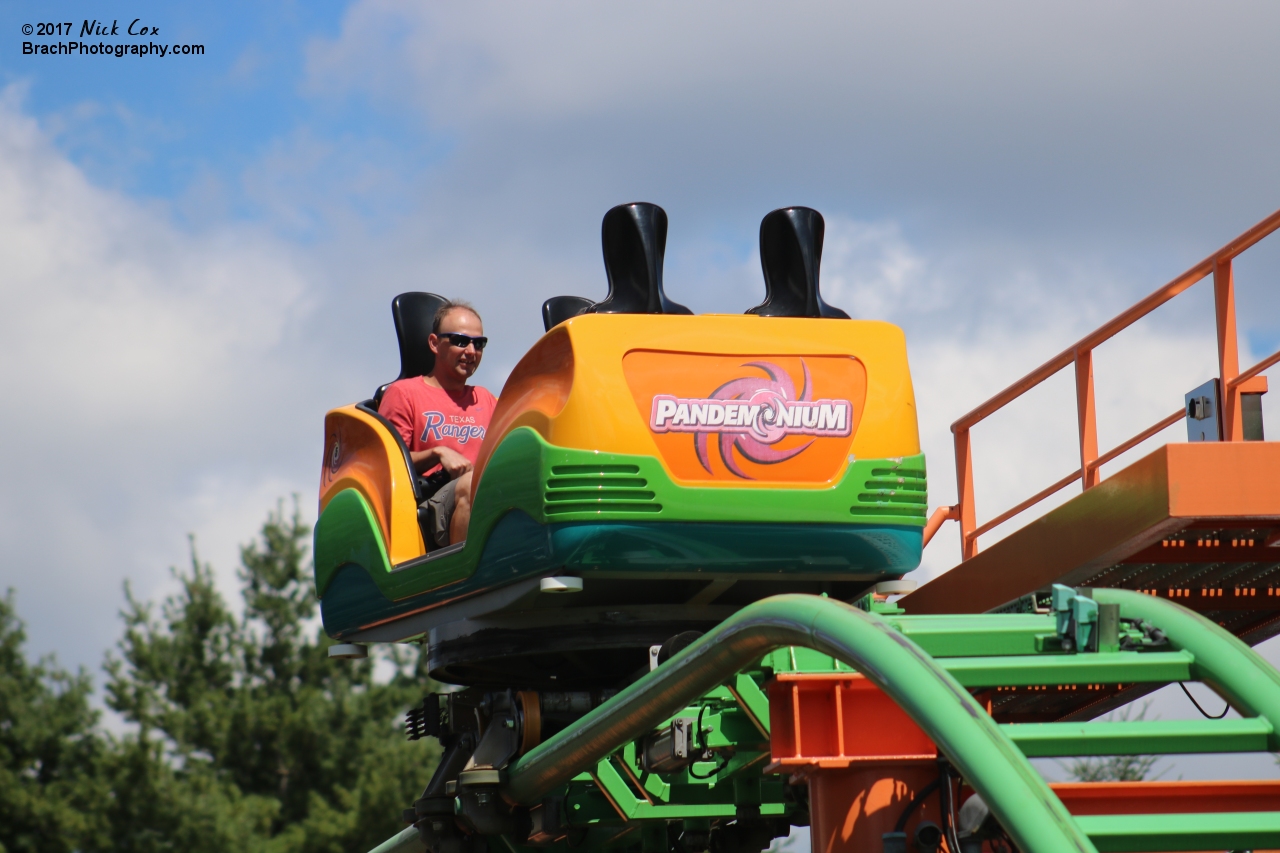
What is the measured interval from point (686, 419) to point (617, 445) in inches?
9.3

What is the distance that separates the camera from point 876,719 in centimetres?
441

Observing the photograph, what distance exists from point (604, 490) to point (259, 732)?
24.2m

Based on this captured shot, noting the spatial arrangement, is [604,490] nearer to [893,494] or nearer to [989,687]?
[893,494]

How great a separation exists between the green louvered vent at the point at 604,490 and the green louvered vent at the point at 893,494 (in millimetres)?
696

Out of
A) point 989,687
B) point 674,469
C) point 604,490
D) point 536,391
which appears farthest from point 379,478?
point 989,687

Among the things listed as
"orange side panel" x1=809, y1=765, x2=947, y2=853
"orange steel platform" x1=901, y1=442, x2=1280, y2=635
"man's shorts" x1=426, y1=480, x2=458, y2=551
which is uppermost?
"man's shorts" x1=426, y1=480, x2=458, y2=551

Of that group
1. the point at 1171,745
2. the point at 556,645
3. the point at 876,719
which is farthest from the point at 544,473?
the point at 1171,745

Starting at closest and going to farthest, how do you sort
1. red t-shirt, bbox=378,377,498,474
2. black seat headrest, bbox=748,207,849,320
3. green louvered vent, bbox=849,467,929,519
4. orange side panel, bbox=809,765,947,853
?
orange side panel, bbox=809,765,947,853 < green louvered vent, bbox=849,467,929,519 < black seat headrest, bbox=748,207,849,320 < red t-shirt, bbox=378,377,498,474

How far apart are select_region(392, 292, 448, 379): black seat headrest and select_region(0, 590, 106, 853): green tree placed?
1998 centimetres

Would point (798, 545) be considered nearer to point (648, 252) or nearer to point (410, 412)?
point (648, 252)

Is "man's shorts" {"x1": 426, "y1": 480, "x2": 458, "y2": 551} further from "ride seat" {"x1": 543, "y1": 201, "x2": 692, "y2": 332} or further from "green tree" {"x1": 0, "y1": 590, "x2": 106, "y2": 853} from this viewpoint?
"green tree" {"x1": 0, "y1": 590, "x2": 106, "y2": 853}

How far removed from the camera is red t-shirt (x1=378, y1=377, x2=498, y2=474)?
6672 mm

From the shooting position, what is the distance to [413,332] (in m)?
7.43

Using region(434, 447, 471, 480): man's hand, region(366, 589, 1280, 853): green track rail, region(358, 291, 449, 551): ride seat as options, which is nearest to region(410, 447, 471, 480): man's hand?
region(434, 447, 471, 480): man's hand
